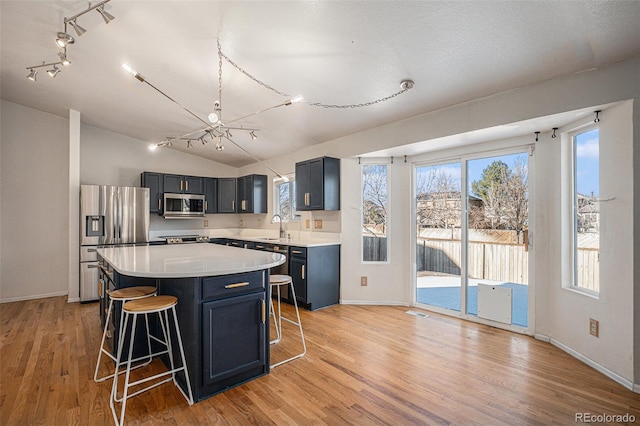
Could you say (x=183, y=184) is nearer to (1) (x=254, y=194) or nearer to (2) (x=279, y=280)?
(1) (x=254, y=194)

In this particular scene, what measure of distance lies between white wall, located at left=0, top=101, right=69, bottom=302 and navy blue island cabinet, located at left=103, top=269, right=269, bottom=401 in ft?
12.5

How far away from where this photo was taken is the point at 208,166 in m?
6.50

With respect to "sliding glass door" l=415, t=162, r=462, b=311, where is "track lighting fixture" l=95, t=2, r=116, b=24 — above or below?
above

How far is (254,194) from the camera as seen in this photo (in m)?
5.79

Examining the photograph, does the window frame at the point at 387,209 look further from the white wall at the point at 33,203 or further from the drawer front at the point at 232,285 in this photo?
the white wall at the point at 33,203

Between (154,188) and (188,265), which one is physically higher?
(154,188)

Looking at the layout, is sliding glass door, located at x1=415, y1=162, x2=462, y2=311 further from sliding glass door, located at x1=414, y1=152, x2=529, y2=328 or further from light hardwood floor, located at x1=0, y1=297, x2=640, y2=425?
light hardwood floor, located at x1=0, y1=297, x2=640, y2=425

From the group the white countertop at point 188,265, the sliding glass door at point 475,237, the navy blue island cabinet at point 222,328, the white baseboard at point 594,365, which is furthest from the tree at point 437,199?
the navy blue island cabinet at point 222,328

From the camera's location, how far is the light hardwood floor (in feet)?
6.17

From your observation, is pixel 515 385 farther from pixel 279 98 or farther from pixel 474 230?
pixel 279 98

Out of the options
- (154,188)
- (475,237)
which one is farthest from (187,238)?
(475,237)

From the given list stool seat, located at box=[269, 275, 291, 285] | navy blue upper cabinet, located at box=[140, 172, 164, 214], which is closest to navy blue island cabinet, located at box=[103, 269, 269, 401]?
stool seat, located at box=[269, 275, 291, 285]

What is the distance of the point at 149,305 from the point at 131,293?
1.46 ft

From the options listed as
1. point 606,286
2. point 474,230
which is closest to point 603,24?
point 606,286
